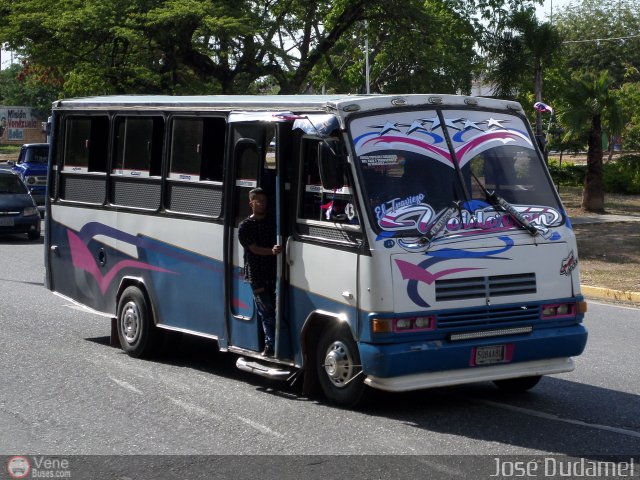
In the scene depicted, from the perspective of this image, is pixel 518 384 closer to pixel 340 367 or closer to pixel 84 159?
pixel 340 367

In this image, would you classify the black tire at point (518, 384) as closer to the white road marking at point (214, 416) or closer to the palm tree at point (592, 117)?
the white road marking at point (214, 416)

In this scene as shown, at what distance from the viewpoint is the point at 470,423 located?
826 centimetres

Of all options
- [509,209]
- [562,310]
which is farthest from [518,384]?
[509,209]

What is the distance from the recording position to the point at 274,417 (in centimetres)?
856

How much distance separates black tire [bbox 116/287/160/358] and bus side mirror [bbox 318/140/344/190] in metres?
3.39

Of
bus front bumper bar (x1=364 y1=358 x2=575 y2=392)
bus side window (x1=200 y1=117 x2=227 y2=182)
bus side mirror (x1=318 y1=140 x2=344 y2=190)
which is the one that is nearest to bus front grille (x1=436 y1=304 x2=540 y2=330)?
bus front bumper bar (x1=364 y1=358 x2=575 y2=392)

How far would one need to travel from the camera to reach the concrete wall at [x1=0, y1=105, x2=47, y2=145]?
84.4m

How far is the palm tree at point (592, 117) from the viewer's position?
29.1 m

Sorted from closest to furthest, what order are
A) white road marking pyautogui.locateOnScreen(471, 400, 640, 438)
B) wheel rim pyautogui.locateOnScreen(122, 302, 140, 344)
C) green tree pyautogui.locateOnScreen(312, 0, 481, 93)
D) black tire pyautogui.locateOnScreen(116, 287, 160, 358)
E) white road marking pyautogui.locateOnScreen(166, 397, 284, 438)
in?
white road marking pyautogui.locateOnScreen(471, 400, 640, 438), white road marking pyautogui.locateOnScreen(166, 397, 284, 438), black tire pyautogui.locateOnScreen(116, 287, 160, 358), wheel rim pyautogui.locateOnScreen(122, 302, 140, 344), green tree pyautogui.locateOnScreen(312, 0, 481, 93)

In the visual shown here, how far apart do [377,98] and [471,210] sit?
47.2 inches

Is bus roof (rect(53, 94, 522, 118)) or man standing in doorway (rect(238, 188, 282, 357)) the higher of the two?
bus roof (rect(53, 94, 522, 118))

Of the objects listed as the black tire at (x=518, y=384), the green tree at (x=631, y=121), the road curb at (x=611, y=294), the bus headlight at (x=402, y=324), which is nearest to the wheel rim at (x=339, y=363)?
the bus headlight at (x=402, y=324)

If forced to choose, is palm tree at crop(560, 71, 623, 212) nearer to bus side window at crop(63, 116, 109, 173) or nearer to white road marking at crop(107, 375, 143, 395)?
bus side window at crop(63, 116, 109, 173)

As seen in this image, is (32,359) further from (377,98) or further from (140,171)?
(377,98)
